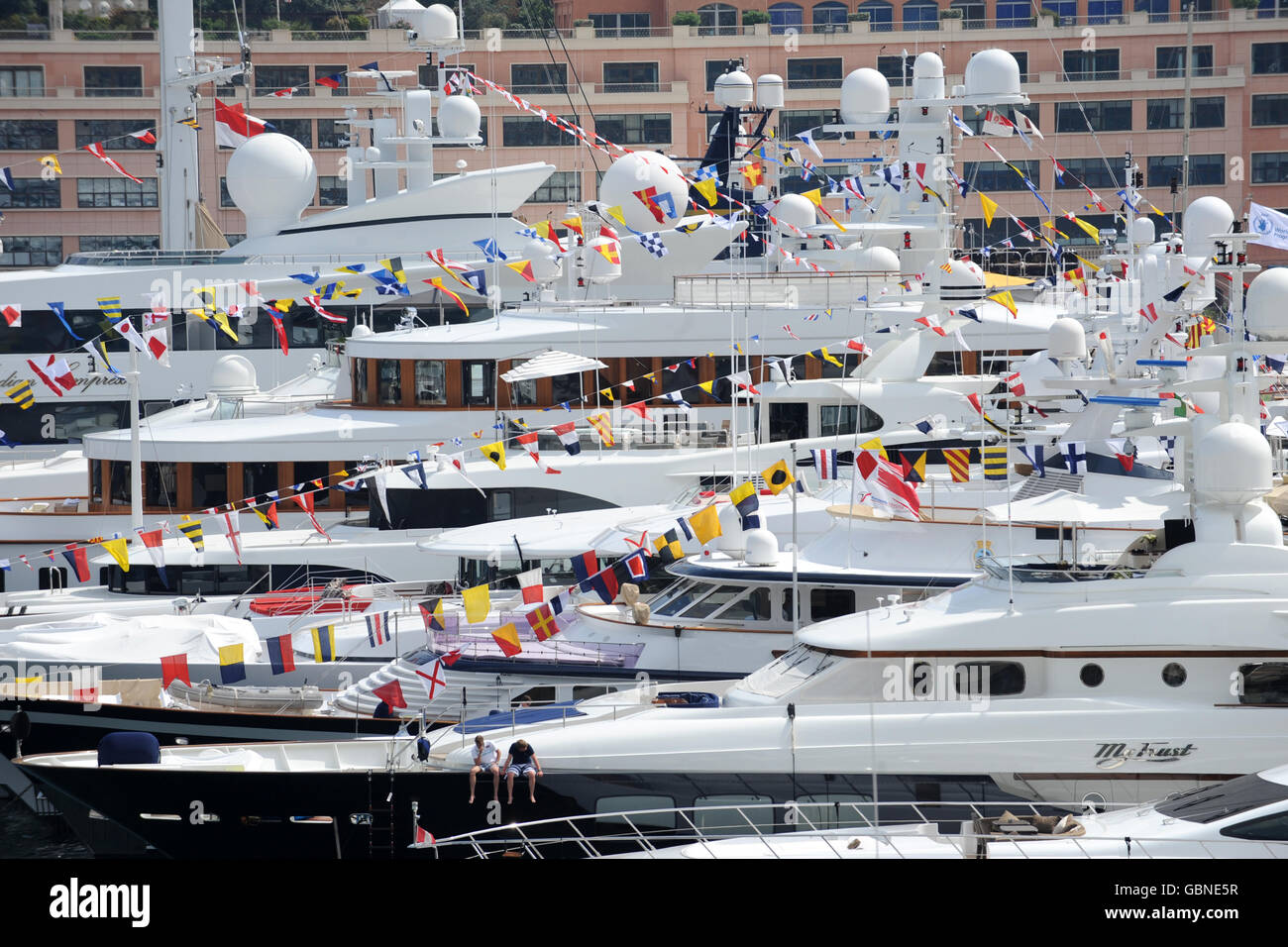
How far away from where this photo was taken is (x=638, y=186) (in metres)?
26.8

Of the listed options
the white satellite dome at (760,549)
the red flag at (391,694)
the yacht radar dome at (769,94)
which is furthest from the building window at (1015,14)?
the red flag at (391,694)

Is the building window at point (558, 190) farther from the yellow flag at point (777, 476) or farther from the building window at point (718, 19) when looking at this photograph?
the yellow flag at point (777, 476)

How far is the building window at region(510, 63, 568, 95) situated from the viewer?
180 feet

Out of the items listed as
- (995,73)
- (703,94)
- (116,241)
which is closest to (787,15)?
(703,94)

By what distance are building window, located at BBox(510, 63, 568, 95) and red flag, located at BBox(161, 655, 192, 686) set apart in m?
41.0

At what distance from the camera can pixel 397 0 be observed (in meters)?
31.6

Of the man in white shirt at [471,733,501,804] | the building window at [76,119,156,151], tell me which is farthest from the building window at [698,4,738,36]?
the man in white shirt at [471,733,501,804]

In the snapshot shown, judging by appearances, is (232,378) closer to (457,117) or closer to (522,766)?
(457,117)

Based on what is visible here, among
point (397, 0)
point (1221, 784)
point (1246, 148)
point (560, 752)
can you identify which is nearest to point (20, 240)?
point (397, 0)

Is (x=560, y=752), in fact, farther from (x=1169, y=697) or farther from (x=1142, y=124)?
(x=1142, y=124)

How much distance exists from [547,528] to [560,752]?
23.4ft

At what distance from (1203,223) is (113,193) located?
129 feet

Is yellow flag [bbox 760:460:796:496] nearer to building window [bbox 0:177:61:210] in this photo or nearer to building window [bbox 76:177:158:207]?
building window [bbox 76:177:158:207]

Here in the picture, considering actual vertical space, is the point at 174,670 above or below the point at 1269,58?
below
